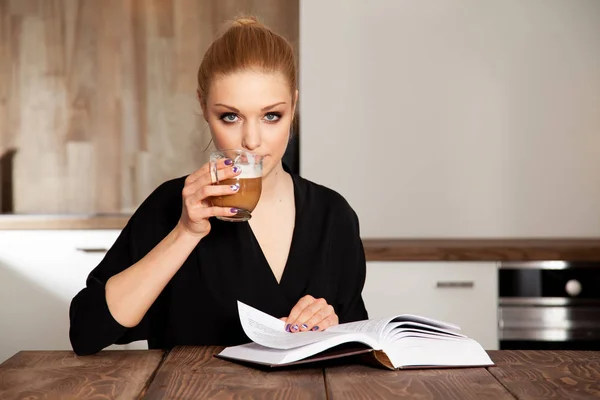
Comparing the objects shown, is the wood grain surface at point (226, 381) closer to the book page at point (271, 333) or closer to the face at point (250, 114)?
the book page at point (271, 333)

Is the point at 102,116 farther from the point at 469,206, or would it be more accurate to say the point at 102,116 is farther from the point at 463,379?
the point at 463,379

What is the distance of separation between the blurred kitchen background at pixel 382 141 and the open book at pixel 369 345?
1.49 metres

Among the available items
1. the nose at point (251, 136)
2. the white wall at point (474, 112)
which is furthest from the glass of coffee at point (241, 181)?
the white wall at point (474, 112)

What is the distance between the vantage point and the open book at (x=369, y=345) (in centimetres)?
124

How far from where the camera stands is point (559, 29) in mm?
3213

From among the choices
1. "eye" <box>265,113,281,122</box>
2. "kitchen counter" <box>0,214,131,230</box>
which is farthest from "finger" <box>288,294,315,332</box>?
"kitchen counter" <box>0,214,131,230</box>

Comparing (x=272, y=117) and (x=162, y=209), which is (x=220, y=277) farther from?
(x=272, y=117)

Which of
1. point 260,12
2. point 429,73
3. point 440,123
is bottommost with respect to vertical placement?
point 440,123

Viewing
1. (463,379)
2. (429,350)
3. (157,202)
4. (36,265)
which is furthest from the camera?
(36,265)

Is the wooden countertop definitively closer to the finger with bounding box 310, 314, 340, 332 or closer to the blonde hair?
the blonde hair

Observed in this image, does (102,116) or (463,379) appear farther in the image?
(102,116)

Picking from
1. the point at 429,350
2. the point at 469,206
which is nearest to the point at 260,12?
the point at 469,206

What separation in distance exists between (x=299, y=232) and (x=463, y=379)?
2.24ft

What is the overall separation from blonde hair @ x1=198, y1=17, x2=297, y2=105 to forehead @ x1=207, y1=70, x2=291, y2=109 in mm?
16
